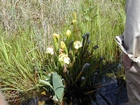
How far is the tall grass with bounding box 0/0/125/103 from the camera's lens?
7.32ft

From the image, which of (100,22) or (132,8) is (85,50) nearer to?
(100,22)

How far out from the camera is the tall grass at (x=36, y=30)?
223cm

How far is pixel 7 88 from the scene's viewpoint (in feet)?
7.11

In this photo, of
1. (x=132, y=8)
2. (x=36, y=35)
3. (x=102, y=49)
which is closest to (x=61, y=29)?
(x=36, y=35)

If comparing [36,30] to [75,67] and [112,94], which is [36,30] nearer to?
[75,67]

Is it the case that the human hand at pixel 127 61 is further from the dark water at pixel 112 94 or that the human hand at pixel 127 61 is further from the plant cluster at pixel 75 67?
the dark water at pixel 112 94

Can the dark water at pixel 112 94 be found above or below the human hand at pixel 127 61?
below

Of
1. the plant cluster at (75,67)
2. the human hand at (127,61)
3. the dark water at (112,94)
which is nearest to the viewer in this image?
the human hand at (127,61)

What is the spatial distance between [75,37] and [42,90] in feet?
1.81

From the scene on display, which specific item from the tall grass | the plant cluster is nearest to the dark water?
the plant cluster

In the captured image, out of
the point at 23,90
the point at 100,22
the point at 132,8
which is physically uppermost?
the point at 132,8

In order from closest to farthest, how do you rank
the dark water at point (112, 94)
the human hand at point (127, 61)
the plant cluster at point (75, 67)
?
the human hand at point (127, 61)
the plant cluster at point (75, 67)
the dark water at point (112, 94)

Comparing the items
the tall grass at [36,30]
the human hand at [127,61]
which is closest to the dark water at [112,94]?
the tall grass at [36,30]

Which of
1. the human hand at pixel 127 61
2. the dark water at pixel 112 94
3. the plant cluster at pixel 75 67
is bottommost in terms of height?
the dark water at pixel 112 94
